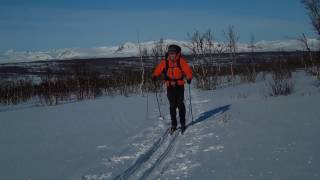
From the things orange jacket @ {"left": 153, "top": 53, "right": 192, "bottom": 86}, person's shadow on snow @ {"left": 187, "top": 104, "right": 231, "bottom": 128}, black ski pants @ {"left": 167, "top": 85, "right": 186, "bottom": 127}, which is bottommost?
person's shadow on snow @ {"left": 187, "top": 104, "right": 231, "bottom": 128}

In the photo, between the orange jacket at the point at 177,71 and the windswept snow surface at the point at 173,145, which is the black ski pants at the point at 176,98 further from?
the windswept snow surface at the point at 173,145

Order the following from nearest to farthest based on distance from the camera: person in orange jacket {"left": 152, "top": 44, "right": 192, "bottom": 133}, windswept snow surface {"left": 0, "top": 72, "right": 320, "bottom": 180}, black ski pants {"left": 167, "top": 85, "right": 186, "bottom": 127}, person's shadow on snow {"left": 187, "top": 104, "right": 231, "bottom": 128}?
windswept snow surface {"left": 0, "top": 72, "right": 320, "bottom": 180} < person in orange jacket {"left": 152, "top": 44, "right": 192, "bottom": 133} < black ski pants {"left": 167, "top": 85, "right": 186, "bottom": 127} < person's shadow on snow {"left": 187, "top": 104, "right": 231, "bottom": 128}

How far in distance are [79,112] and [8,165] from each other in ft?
23.5

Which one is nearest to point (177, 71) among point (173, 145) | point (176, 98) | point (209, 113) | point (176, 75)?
point (176, 75)

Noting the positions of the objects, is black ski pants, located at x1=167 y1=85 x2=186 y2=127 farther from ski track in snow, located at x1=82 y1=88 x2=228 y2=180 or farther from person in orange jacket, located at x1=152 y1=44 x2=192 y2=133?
ski track in snow, located at x1=82 y1=88 x2=228 y2=180

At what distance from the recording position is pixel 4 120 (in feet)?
42.1

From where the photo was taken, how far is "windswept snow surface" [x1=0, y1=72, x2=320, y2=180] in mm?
5645

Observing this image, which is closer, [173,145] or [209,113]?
[173,145]

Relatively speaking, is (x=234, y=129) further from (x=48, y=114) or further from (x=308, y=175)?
(x=48, y=114)

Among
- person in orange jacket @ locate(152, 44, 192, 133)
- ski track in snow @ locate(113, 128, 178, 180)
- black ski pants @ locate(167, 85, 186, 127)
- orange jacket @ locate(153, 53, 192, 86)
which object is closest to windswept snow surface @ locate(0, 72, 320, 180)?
ski track in snow @ locate(113, 128, 178, 180)

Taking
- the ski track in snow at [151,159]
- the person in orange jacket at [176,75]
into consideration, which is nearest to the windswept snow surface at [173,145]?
the ski track in snow at [151,159]

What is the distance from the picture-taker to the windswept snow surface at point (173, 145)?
5645 millimetres

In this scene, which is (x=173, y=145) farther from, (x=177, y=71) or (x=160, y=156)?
(x=177, y=71)

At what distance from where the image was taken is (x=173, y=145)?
297 inches
